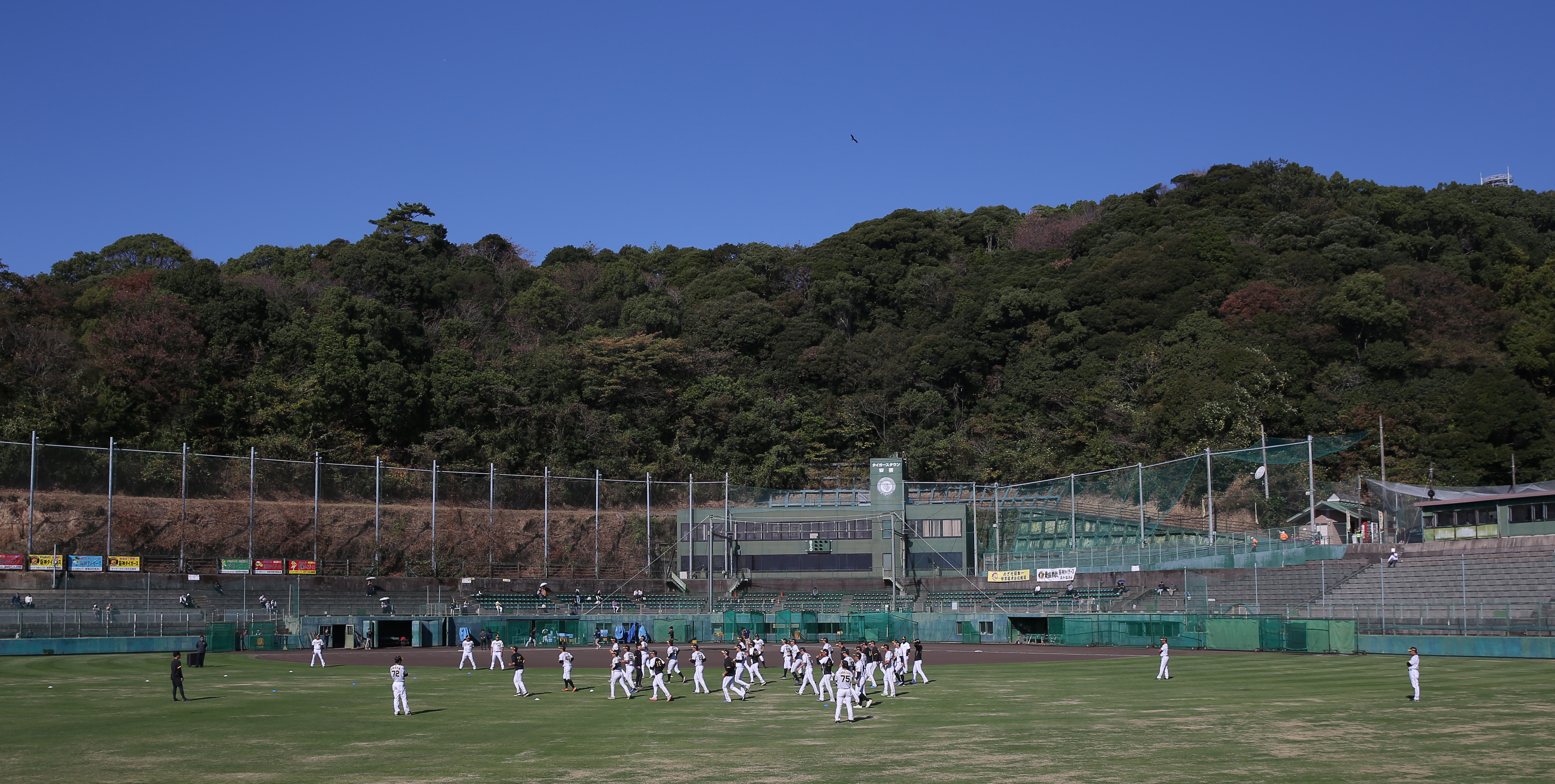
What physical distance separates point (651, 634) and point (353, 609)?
15874 mm

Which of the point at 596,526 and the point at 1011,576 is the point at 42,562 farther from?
the point at 1011,576

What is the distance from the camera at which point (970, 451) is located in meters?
97.1

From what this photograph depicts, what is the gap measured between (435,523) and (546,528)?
7421 millimetres

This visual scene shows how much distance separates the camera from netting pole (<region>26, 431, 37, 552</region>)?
60.2 m

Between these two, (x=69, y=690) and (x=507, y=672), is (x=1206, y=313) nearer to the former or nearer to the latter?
(x=507, y=672)

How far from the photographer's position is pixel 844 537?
8425 centimetres

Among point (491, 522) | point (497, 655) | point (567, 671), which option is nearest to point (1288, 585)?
point (497, 655)

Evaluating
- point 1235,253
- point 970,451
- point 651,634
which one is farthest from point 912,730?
point 1235,253

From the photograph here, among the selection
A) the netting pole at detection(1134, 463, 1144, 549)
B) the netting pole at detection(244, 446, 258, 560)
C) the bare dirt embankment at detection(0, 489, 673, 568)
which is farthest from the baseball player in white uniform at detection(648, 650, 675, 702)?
the bare dirt embankment at detection(0, 489, 673, 568)

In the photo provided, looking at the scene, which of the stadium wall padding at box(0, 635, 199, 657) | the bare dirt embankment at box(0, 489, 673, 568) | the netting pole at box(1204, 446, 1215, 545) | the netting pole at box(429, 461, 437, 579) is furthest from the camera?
the netting pole at box(429, 461, 437, 579)

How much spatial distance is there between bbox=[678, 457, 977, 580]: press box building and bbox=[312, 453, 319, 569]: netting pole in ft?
78.3

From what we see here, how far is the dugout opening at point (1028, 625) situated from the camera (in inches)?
2467

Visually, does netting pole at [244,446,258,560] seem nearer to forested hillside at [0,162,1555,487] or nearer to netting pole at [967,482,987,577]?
forested hillside at [0,162,1555,487]

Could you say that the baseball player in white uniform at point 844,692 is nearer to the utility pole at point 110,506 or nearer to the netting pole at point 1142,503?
the netting pole at point 1142,503
